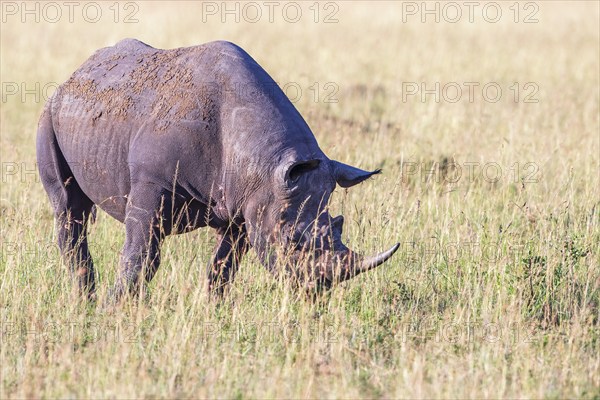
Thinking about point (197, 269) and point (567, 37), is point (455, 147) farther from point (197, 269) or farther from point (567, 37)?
point (567, 37)

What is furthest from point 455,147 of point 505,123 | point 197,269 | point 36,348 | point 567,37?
point 567,37

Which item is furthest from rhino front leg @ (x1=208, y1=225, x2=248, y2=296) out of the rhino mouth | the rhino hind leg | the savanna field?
the rhino hind leg

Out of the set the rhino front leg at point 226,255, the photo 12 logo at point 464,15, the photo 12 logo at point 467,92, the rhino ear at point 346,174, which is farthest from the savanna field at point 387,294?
the photo 12 logo at point 464,15

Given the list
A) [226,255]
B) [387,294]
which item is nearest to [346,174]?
[387,294]

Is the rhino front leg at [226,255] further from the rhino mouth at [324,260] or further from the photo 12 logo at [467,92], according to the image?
the photo 12 logo at [467,92]

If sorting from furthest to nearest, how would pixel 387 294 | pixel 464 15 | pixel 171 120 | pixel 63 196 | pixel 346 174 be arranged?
pixel 464 15 < pixel 63 196 < pixel 387 294 < pixel 171 120 < pixel 346 174

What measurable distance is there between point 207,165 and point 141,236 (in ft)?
2.14

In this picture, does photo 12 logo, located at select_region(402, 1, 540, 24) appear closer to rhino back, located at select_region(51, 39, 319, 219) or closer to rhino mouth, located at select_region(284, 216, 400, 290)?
rhino back, located at select_region(51, 39, 319, 219)

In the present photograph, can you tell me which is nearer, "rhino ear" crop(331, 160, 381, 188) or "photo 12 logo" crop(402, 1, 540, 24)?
"rhino ear" crop(331, 160, 381, 188)

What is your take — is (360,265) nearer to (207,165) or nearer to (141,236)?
(207,165)

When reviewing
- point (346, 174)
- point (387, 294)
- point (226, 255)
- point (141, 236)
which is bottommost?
point (387, 294)

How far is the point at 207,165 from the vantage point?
21.6 feet

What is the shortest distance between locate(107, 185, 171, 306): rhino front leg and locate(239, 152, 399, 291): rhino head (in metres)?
0.66

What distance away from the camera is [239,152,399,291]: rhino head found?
20.4ft
